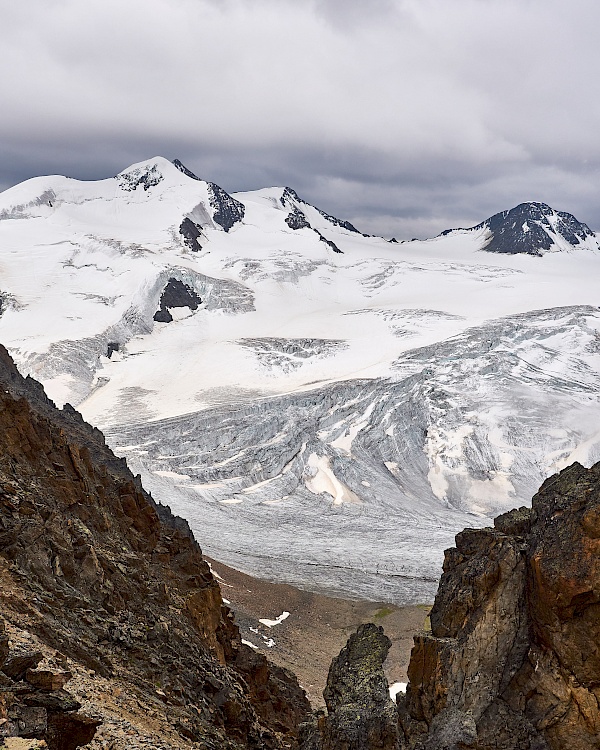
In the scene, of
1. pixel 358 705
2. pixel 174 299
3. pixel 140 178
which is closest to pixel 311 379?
pixel 174 299

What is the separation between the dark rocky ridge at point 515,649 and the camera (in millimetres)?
7516

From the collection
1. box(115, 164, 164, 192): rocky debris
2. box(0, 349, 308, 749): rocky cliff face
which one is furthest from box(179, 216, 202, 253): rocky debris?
box(0, 349, 308, 749): rocky cliff face

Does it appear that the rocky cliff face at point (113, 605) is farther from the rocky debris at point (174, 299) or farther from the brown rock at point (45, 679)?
the rocky debris at point (174, 299)

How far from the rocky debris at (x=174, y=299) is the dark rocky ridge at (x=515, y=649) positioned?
9816 cm

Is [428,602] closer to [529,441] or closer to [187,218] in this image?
[529,441]

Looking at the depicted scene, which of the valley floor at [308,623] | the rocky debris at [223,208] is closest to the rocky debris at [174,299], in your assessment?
the rocky debris at [223,208]

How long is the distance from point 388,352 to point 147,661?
74.8 m

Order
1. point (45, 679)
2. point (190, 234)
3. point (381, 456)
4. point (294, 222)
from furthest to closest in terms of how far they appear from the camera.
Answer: point (294, 222) < point (190, 234) < point (381, 456) < point (45, 679)

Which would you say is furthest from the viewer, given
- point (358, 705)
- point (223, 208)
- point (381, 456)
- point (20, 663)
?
point (223, 208)

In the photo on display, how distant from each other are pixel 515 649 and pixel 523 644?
12 centimetres

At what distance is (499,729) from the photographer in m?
7.83

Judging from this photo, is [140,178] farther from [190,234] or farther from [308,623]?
[308,623]

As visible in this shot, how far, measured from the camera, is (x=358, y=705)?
9945 mm

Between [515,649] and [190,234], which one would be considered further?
[190,234]
